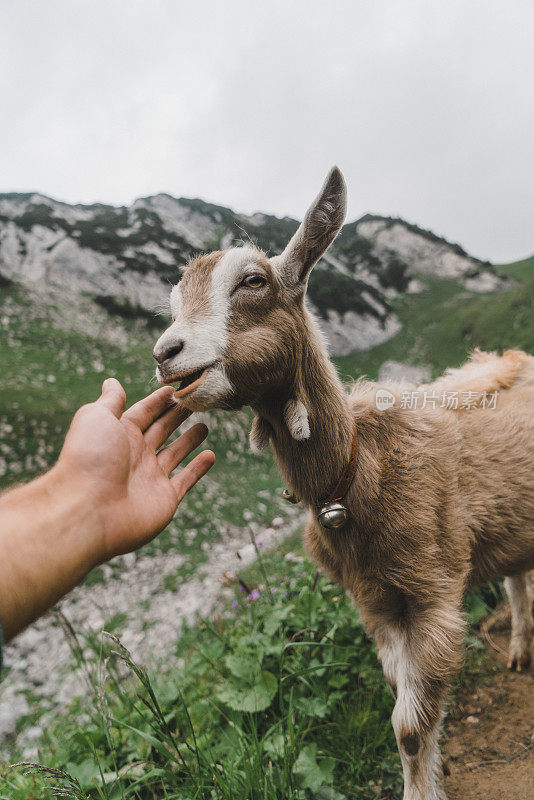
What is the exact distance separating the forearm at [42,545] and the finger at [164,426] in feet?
2.24

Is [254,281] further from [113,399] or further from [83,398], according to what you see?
[83,398]

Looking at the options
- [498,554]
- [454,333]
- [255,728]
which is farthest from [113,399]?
[454,333]

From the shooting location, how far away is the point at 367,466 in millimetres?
2832

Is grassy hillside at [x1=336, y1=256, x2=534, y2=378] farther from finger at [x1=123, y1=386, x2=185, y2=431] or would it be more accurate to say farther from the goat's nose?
the goat's nose

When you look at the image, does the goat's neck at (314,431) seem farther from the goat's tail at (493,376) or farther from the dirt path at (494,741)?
the dirt path at (494,741)

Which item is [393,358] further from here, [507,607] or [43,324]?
[507,607]

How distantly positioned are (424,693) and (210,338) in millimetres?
2449

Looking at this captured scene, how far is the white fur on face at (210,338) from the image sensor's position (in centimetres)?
228

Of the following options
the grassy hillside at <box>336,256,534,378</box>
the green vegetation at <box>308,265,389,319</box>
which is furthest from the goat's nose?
the green vegetation at <box>308,265,389,319</box>

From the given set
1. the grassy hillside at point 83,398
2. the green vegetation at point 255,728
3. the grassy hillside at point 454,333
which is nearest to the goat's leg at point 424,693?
the green vegetation at point 255,728

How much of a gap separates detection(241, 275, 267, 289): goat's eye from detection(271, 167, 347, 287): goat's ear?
159 millimetres

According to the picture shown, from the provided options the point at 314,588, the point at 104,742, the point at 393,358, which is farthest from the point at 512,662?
the point at 393,358

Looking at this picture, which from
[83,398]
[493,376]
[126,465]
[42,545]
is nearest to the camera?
[42,545]

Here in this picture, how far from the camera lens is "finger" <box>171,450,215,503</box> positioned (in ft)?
8.81
